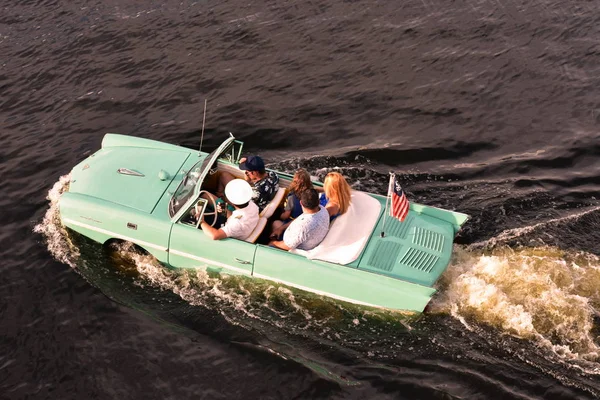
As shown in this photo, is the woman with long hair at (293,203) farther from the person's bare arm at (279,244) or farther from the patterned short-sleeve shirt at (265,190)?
the patterned short-sleeve shirt at (265,190)

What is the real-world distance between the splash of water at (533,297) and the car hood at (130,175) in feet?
15.3

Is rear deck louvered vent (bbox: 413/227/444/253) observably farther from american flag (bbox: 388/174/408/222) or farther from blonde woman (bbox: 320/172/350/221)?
blonde woman (bbox: 320/172/350/221)

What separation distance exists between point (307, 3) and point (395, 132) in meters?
6.91

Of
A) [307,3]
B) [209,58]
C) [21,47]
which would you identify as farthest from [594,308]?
[21,47]

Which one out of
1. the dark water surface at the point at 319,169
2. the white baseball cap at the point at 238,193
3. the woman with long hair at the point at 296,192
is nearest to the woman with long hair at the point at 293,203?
the woman with long hair at the point at 296,192

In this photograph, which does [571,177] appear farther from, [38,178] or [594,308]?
[38,178]

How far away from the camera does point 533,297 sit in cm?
855

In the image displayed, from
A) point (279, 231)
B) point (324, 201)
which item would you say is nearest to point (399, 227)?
point (324, 201)

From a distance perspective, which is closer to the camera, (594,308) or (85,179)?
(594,308)

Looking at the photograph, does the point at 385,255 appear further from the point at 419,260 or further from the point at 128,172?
the point at 128,172

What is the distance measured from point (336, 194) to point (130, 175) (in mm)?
3516

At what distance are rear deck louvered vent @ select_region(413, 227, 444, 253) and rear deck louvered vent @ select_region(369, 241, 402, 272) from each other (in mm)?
317

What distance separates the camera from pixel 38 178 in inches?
500

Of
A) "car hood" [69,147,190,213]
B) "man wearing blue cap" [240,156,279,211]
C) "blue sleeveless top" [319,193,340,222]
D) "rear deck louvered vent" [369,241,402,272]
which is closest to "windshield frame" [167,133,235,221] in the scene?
"car hood" [69,147,190,213]
